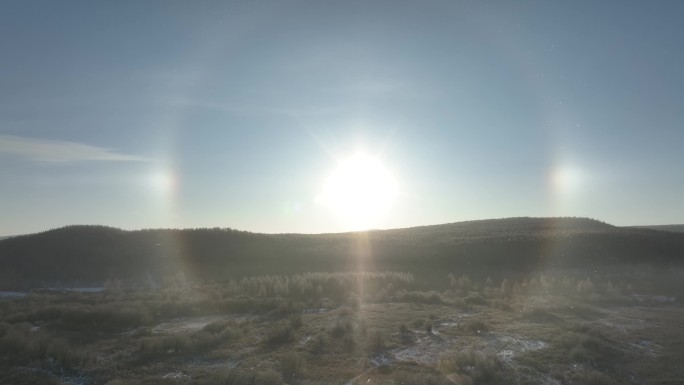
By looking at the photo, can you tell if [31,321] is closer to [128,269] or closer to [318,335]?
[318,335]

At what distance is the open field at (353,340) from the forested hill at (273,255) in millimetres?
17779

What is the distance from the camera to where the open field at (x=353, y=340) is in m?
12.6

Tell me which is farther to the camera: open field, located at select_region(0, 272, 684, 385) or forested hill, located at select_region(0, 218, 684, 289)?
forested hill, located at select_region(0, 218, 684, 289)

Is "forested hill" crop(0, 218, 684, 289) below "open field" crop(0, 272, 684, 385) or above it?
above

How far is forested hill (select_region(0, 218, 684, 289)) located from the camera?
144ft

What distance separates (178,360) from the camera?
46.9ft

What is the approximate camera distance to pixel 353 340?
52.3 ft

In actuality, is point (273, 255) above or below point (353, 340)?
above

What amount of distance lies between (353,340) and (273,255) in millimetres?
35130

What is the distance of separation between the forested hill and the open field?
58.3ft

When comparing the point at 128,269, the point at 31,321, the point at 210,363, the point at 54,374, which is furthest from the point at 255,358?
the point at 128,269

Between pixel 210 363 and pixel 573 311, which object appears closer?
pixel 210 363

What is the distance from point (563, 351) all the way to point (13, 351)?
1495 cm

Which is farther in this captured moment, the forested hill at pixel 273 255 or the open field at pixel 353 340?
the forested hill at pixel 273 255
